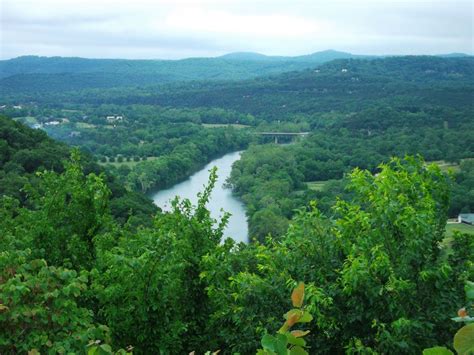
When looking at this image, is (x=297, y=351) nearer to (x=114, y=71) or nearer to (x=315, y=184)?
(x=315, y=184)

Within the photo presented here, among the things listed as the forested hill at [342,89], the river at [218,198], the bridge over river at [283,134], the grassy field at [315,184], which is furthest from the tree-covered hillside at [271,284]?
the forested hill at [342,89]

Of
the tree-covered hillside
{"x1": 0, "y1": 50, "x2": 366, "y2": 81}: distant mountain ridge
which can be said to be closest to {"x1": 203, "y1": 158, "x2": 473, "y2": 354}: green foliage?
the tree-covered hillside

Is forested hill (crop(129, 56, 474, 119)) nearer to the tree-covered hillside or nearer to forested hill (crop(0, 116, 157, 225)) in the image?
forested hill (crop(0, 116, 157, 225))

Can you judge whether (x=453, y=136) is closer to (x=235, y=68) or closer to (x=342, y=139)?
Result: (x=342, y=139)

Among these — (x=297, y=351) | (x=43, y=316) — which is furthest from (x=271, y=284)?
(x=297, y=351)

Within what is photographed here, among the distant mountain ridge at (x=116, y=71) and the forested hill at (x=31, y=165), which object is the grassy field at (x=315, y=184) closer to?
the forested hill at (x=31, y=165)

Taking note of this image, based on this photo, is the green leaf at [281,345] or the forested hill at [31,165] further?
the forested hill at [31,165]
